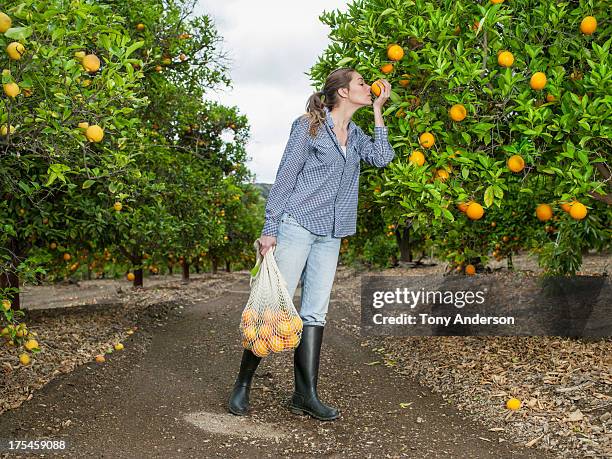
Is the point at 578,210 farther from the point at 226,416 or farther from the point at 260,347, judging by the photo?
the point at 226,416

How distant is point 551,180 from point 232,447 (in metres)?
3.02

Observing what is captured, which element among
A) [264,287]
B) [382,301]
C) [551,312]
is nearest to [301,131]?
[264,287]

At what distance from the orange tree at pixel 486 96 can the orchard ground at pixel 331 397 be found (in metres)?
1.42

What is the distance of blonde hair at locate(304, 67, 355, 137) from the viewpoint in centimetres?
390

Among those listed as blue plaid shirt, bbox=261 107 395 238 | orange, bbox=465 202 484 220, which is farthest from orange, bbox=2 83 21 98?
orange, bbox=465 202 484 220

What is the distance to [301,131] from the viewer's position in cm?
389

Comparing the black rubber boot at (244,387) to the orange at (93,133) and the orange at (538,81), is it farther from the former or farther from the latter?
the orange at (538,81)

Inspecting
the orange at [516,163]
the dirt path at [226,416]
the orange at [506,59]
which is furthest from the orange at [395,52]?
the dirt path at [226,416]

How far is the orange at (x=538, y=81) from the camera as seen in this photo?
11.2 feet

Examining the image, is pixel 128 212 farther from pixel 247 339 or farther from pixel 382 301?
pixel 382 301
